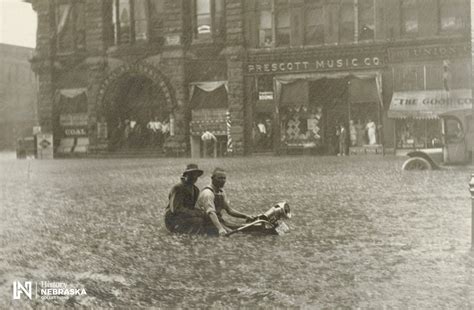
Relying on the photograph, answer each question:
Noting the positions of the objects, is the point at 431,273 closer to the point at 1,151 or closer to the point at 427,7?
the point at 427,7

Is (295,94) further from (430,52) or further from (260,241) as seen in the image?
(260,241)

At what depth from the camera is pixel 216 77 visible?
9719 mm

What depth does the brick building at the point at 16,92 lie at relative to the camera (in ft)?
29.0

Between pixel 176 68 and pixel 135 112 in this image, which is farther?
pixel 135 112

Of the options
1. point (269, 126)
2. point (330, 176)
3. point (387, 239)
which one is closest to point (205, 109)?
point (269, 126)

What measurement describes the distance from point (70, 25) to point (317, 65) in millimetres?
5648

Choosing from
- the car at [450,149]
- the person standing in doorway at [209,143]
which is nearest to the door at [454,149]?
the car at [450,149]

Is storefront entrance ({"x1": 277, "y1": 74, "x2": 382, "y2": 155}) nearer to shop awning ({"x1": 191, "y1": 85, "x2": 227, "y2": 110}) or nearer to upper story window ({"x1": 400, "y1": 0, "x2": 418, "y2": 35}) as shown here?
shop awning ({"x1": 191, "y1": 85, "x2": 227, "y2": 110})

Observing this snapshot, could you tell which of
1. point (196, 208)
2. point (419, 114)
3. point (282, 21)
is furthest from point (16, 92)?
point (419, 114)

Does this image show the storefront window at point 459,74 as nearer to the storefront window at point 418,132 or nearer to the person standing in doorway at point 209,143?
the storefront window at point 418,132

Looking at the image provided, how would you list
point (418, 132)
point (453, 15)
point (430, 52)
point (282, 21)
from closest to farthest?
point (453, 15) → point (430, 52) → point (418, 132) → point (282, 21)

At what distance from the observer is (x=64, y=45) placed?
8922mm

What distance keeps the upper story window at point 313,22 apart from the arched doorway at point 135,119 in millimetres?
3695

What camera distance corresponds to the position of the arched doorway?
350 inches
